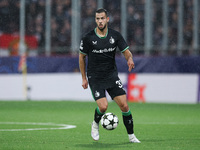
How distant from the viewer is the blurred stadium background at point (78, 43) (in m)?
21.4

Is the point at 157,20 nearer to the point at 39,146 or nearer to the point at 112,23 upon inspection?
the point at 112,23

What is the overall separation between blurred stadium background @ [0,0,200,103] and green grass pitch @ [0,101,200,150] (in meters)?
2.21

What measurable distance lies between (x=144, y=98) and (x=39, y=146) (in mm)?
13110

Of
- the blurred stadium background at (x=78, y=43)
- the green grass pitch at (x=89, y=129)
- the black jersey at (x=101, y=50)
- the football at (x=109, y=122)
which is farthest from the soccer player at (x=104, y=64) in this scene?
the blurred stadium background at (x=78, y=43)

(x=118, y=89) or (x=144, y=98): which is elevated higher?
(x=118, y=89)

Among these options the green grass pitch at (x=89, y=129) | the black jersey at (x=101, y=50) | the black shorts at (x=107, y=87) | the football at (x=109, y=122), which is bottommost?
the green grass pitch at (x=89, y=129)

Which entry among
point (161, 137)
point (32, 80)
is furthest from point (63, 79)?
point (161, 137)

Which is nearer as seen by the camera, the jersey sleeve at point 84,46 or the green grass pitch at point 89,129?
the green grass pitch at point 89,129

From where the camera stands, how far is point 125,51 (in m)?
9.48

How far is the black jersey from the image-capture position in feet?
Answer: 30.8

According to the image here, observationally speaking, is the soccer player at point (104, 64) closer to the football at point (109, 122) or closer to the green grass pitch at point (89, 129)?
the football at point (109, 122)

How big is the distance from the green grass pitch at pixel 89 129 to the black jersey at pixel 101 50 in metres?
1.26


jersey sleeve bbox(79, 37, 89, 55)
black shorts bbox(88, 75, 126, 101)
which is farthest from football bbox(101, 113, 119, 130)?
jersey sleeve bbox(79, 37, 89, 55)

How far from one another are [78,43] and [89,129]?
45.8ft
